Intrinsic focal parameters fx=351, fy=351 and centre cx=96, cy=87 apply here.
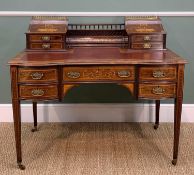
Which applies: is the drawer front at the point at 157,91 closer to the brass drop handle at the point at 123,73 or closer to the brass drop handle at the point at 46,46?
the brass drop handle at the point at 123,73

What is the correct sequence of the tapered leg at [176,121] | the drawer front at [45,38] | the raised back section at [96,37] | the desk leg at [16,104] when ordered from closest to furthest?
the desk leg at [16,104] < the tapered leg at [176,121] < the drawer front at [45,38] < the raised back section at [96,37]

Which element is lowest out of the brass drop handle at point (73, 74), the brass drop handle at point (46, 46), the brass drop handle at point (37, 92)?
the brass drop handle at point (37, 92)

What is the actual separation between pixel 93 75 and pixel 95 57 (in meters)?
0.14

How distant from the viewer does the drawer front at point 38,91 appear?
228cm

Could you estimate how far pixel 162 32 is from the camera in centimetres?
265

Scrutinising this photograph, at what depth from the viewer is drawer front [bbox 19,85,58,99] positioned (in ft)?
7.48

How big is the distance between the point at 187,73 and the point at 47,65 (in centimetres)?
141

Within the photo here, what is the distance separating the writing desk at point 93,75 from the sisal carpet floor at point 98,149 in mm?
343

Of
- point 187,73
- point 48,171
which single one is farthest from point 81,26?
point 48,171

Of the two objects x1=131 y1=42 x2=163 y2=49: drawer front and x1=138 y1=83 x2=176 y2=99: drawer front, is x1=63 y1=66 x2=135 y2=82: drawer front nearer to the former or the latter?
x1=138 y1=83 x2=176 y2=99: drawer front

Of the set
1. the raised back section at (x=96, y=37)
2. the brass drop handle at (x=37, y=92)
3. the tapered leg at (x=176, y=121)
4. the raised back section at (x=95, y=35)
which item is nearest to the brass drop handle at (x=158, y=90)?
the tapered leg at (x=176, y=121)

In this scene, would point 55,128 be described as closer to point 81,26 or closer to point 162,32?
point 81,26

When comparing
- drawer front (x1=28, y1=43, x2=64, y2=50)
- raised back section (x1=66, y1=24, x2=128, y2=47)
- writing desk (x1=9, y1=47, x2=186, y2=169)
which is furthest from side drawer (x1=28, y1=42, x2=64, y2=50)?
writing desk (x1=9, y1=47, x2=186, y2=169)

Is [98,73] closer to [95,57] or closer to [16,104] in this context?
[95,57]
